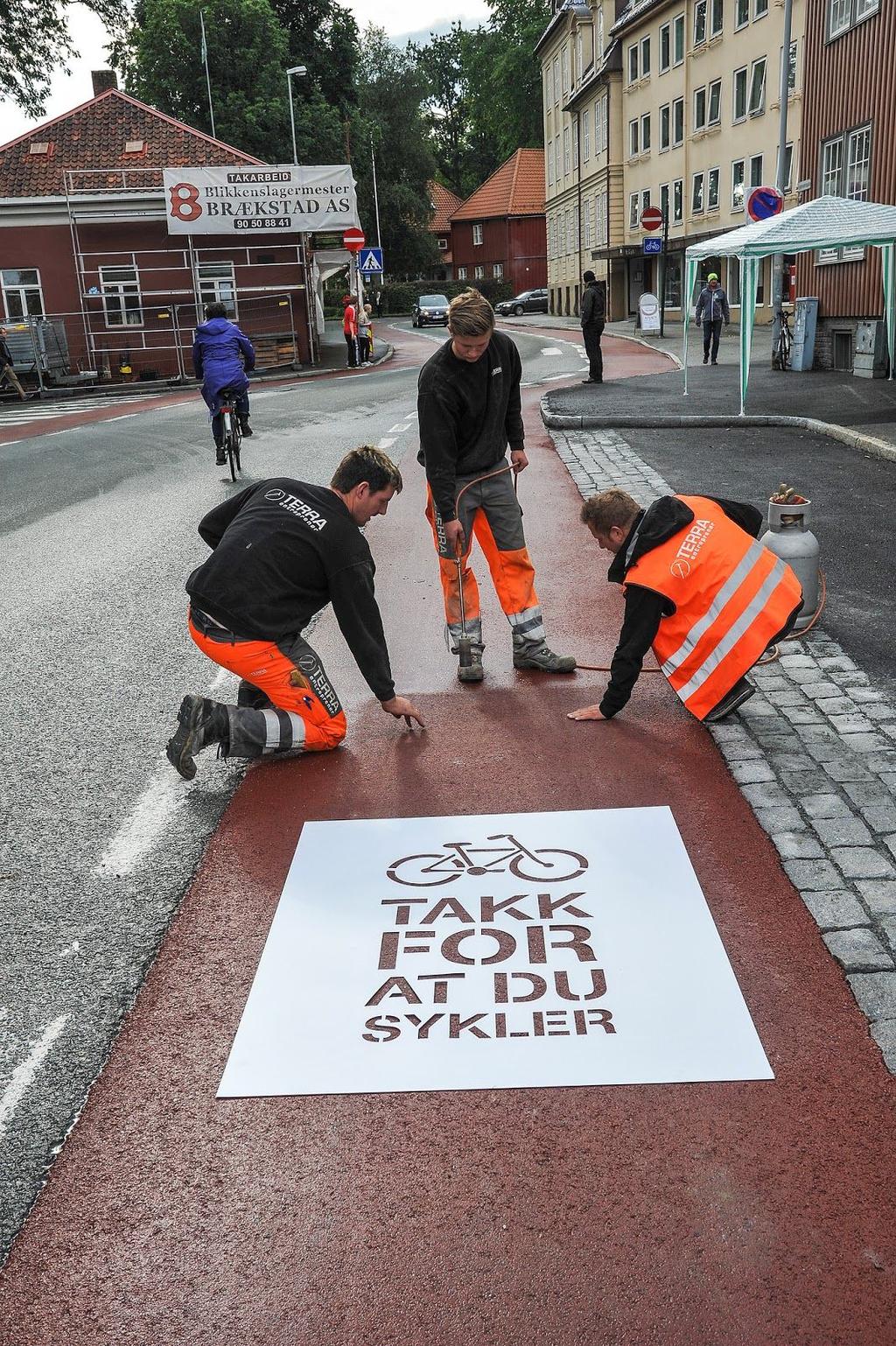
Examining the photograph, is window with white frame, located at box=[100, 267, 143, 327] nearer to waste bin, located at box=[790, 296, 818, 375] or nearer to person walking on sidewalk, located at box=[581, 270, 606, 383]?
person walking on sidewalk, located at box=[581, 270, 606, 383]

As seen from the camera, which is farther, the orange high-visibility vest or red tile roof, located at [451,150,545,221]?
red tile roof, located at [451,150,545,221]

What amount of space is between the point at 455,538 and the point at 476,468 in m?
0.39

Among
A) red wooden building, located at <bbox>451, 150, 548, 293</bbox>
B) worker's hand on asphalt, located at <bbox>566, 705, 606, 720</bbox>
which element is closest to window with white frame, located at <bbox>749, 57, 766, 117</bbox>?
worker's hand on asphalt, located at <bbox>566, 705, 606, 720</bbox>

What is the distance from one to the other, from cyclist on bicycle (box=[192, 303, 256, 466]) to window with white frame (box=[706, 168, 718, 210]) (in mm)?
33071

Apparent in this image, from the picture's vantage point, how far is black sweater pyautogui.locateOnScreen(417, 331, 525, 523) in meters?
5.77

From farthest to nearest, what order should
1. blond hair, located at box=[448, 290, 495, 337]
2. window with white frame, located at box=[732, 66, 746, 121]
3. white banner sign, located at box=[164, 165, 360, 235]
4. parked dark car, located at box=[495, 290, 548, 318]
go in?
parked dark car, located at box=[495, 290, 548, 318], window with white frame, located at box=[732, 66, 746, 121], white banner sign, located at box=[164, 165, 360, 235], blond hair, located at box=[448, 290, 495, 337]

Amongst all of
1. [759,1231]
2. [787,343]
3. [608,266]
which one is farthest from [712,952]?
[608,266]

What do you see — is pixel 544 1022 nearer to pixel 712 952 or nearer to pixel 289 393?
pixel 712 952

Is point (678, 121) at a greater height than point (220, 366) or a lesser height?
greater

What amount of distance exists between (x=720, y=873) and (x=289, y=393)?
22727 mm

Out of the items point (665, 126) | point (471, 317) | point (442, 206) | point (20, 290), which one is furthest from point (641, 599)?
point (442, 206)

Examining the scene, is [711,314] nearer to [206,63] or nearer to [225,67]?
[206,63]

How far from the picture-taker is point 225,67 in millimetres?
52531

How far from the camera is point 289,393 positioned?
2545cm
